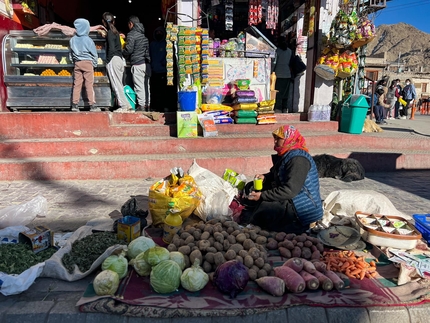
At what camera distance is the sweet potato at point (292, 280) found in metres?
2.38

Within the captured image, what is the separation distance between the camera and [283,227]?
3451 mm

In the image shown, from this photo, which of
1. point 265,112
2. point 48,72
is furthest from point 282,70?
point 48,72

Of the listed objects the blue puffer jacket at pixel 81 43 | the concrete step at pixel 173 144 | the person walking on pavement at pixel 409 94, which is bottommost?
the concrete step at pixel 173 144

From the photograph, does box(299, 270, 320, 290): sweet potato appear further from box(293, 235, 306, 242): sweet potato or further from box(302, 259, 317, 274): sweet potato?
box(293, 235, 306, 242): sweet potato

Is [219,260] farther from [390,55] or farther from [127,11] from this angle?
[390,55]

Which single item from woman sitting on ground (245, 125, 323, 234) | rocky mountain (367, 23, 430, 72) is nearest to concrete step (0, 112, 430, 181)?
woman sitting on ground (245, 125, 323, 234)

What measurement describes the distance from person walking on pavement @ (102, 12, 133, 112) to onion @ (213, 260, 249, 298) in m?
5.87

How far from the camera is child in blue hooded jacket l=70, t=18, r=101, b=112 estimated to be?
6.86 metres

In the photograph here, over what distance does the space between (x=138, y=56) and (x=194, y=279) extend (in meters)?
6.42

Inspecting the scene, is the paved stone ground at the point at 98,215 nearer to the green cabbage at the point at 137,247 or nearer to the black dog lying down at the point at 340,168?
the black dog lying down at the point at 340,168

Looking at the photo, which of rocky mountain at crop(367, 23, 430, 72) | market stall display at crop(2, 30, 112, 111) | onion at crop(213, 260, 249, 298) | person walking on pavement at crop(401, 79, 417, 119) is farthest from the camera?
rocky mountain at crop(367, 23, 430, 72)

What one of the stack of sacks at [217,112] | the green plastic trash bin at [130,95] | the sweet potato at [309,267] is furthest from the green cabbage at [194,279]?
the green plastic trash bin at [130,95]

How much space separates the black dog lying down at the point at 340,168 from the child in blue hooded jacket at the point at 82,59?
16.6 feet

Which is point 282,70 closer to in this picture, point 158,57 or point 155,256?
point 158,57
